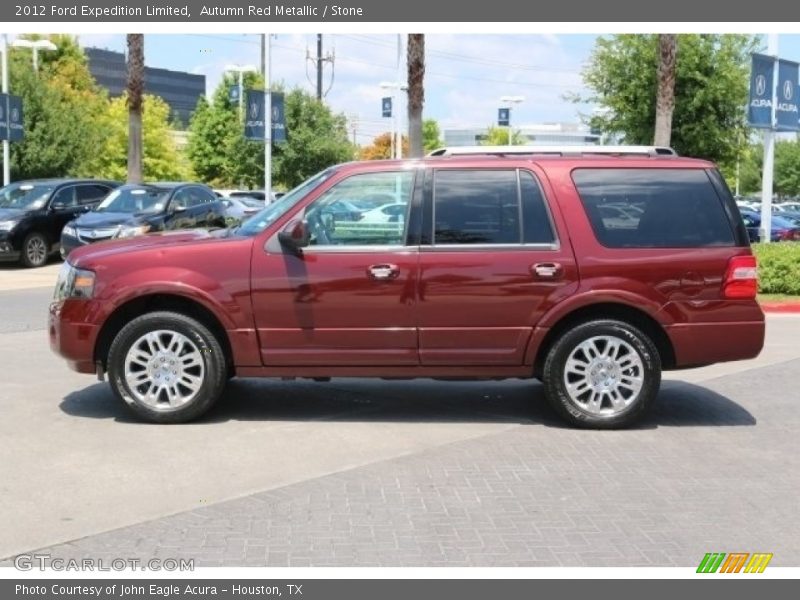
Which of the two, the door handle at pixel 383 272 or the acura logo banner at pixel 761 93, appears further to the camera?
the acura logo banner at pixel 761 93

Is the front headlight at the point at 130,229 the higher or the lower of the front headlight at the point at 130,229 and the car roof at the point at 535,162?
the lower

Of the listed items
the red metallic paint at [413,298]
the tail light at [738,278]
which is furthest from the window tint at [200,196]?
the tail light at [738,278]

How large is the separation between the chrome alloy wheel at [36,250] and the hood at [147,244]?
13.3 metres

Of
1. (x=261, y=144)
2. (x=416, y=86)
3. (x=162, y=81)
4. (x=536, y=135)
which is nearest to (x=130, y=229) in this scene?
(x=416, y=86)

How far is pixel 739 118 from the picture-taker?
1133 inches

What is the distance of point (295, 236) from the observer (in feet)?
23.0

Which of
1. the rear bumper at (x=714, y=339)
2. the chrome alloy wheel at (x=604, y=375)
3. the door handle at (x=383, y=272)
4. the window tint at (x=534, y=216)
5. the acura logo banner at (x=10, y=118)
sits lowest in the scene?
the chrome alloy wheel at (x=604, y=375)

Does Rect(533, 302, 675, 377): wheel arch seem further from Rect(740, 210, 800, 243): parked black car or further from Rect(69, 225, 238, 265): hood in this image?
Rect(740, 210, 800, 243): parked black car

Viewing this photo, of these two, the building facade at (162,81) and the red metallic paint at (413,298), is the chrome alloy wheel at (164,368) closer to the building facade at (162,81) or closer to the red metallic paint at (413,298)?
the red metallic paint at (413,298)

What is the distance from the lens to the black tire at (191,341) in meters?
7.18

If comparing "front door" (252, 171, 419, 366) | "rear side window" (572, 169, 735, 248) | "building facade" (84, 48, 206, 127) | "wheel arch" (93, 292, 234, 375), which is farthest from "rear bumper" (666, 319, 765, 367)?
"building facade" (84, 48, 206, 127)

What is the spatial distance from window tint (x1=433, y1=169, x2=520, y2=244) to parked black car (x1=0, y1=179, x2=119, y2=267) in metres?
14.5

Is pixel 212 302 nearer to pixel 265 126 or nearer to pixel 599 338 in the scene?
pixel 599 338

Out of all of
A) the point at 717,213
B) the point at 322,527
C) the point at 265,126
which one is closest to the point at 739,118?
the point at 265,126
